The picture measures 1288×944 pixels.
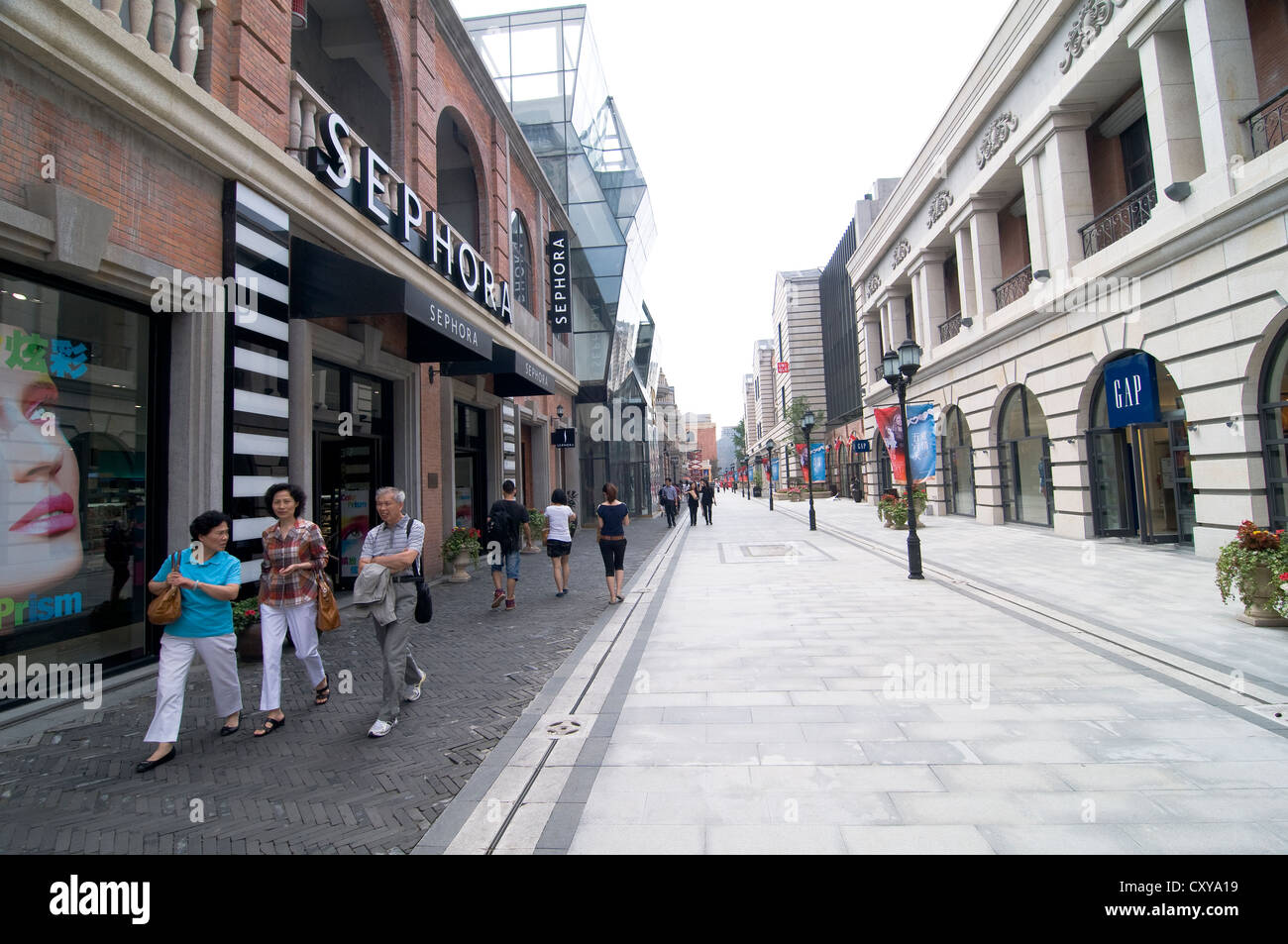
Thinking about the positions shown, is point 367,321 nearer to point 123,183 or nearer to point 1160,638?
point 123,183

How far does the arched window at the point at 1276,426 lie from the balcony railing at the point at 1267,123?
3.00 metres

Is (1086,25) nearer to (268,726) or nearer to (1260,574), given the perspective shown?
(1260,574)

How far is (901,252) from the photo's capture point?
85.7ft

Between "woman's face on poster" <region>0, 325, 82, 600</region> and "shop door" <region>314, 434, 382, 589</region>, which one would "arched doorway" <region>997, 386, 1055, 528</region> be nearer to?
"shop door" <region>314, 434, 382, 589</region>

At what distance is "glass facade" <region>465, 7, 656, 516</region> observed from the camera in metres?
20.2

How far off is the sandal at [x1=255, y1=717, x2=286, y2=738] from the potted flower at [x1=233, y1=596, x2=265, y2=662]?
205 cm

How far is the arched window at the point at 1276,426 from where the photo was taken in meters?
9.25

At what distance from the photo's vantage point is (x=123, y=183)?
562 centimetres

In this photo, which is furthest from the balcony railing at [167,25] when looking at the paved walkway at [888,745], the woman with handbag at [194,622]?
the paved walkway at [888,745]

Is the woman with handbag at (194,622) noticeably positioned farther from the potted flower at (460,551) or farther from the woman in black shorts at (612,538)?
the potted flower at (460,551)

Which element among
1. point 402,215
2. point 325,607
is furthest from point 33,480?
point 402,215
